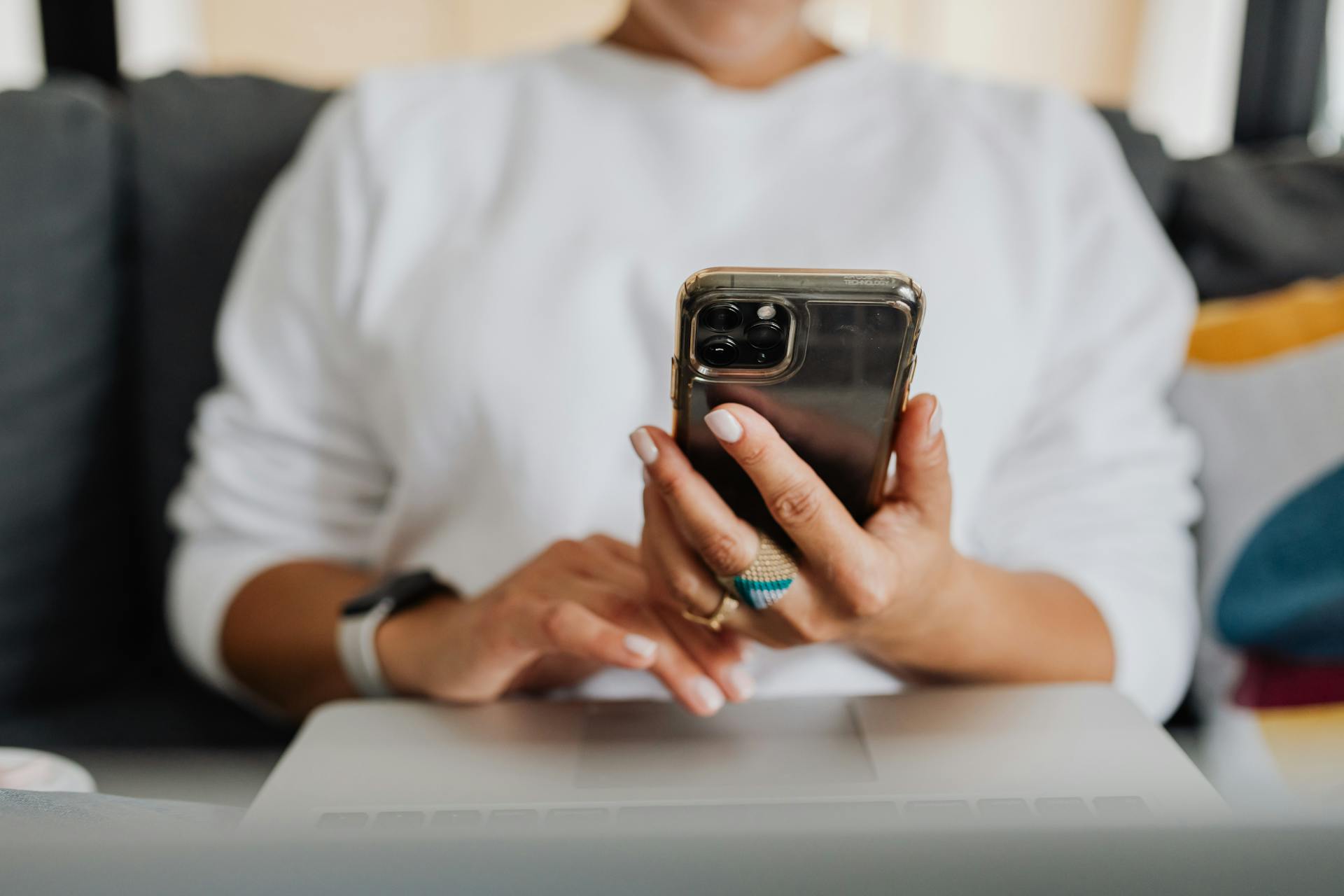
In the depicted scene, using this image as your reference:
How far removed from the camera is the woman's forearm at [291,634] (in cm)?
70

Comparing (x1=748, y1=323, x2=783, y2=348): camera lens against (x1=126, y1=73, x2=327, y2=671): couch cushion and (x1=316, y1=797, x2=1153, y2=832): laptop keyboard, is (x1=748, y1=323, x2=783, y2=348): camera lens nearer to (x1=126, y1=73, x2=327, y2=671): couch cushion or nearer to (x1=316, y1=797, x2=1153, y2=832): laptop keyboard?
(x1=316, y1=797, x2=1153, y2=832): laptop keyboard

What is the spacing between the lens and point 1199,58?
8.29ft

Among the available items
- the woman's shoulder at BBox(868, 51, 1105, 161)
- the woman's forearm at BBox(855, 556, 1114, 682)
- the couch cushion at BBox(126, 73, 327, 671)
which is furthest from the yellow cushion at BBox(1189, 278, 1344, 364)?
the couch cushion at BBox(126, 73, 327, 671)

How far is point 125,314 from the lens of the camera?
0.97 meters

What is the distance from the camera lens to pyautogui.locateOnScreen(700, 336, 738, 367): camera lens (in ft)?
1.26

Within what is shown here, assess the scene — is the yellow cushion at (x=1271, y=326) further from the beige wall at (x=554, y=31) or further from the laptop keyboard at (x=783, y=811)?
the beige wall at (x=554, y=31)

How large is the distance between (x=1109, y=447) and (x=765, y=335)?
1.46ft

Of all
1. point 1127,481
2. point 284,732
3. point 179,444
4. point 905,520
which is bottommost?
point 284,732

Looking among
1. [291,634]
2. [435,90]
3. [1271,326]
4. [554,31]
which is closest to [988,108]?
[1271,326]

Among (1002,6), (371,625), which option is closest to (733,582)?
(371,625)

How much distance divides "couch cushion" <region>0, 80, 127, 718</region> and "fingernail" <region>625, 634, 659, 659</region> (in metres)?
0.64

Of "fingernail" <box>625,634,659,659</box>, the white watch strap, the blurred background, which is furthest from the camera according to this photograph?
the blurred background

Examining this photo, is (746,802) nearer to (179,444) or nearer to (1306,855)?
(1306,855)

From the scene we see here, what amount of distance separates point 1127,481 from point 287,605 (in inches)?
23.3
